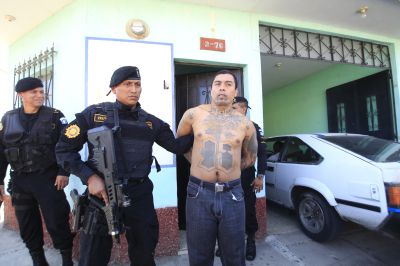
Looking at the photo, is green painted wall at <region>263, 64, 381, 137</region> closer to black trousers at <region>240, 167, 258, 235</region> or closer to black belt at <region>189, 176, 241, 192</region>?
black trousers at <region>240, 167, 258, 235</region>

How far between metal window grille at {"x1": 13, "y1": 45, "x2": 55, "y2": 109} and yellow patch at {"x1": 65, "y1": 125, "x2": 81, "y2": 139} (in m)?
2.07

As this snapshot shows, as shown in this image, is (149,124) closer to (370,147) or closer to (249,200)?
(249,200)

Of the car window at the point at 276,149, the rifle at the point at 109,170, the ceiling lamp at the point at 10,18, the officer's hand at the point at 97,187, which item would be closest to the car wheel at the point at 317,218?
the car window at the point at 276,149

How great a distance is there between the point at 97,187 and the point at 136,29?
2.20 metres

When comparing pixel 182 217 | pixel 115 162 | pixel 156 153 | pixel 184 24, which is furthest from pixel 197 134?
pixel 182 217

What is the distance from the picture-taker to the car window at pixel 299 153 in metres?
3.67

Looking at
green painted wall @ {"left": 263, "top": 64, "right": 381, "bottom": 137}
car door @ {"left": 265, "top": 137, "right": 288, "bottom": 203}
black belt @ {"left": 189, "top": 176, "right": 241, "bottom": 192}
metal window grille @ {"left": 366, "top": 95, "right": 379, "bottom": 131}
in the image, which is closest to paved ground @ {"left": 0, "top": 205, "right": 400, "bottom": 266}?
car door @ {"left": 265, "top": 137, "right": 288, "bottom": 203}

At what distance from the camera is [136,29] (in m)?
3.26

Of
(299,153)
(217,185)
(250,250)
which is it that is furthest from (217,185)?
(299,153)

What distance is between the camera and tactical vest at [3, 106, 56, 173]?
8.50 ft

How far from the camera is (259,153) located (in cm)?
316

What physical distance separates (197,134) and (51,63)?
2646 mm

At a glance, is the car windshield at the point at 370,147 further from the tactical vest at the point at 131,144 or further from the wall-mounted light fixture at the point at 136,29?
the wall-mounted light fixture at the point at 136,29

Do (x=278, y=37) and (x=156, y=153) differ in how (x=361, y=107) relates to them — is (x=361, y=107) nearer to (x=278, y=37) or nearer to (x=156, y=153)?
(x=278, y=37)
